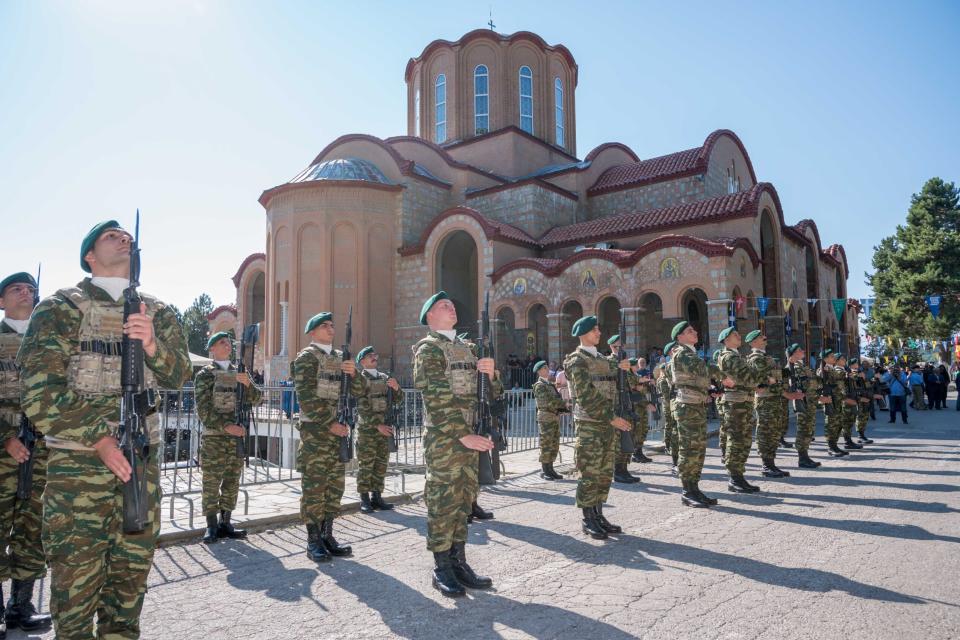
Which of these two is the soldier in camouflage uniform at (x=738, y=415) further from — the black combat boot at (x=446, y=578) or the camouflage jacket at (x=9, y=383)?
the camouflage jacket at (x=9, y=383)

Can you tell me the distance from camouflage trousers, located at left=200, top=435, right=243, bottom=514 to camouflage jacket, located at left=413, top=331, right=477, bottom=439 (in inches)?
99.8

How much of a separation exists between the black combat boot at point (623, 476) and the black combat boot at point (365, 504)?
11.2 feet

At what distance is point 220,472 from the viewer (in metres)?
5.79

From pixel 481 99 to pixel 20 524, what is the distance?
26808 millimetres

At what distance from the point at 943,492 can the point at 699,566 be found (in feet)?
15.1

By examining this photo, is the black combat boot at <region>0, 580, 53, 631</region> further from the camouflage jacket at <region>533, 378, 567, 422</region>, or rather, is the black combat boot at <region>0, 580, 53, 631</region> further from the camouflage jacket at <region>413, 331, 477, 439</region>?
the camouflage jacket at <region>533, 378, 567, 422</region>

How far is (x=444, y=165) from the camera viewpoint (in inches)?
1019

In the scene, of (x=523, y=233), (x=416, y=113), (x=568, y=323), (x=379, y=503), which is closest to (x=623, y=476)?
(x=379, y=503)

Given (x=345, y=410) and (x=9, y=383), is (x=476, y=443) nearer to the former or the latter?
(x=345, y=410)

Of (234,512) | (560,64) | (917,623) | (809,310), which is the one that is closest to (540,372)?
(234,512)

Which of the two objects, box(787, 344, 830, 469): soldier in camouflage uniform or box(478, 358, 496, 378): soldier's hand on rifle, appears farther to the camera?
box(787, 344, 830, 469): soldier in camouflage uniform

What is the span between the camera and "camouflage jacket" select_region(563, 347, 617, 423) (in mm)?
5562

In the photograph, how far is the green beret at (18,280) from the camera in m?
4.39

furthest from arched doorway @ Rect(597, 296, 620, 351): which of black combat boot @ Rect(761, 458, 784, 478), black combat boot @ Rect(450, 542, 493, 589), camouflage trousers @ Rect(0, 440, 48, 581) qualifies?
camouflage trousers @ Rect(0, 440, 48, 581)
